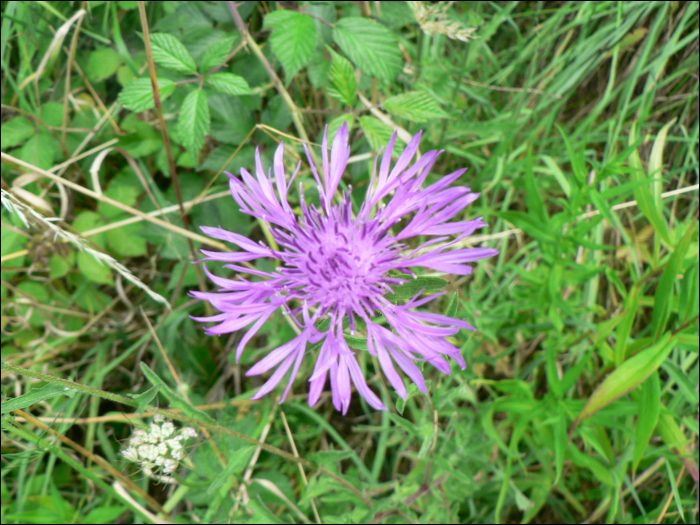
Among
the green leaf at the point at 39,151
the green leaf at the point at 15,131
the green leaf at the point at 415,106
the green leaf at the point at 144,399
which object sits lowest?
the green leaf at the point at 144,399

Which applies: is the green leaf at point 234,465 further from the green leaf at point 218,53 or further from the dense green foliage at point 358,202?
the green leaf at point 218,53

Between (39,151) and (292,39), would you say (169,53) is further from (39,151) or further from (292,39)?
(39,151)

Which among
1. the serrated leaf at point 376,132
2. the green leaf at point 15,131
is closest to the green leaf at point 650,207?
the serrated leaf at point 376,132

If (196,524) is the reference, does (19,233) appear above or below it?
above

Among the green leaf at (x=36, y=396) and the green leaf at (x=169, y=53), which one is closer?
the green leaf at (x=36, y=396)

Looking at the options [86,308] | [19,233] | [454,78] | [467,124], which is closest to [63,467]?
[86,308]

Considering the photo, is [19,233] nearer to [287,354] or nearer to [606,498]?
[287,354]

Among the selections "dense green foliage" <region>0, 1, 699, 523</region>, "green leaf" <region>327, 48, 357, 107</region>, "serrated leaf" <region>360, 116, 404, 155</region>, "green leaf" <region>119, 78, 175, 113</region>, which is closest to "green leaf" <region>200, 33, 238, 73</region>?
"dense green foliage" <region>0, 1, 699, 523</region>
